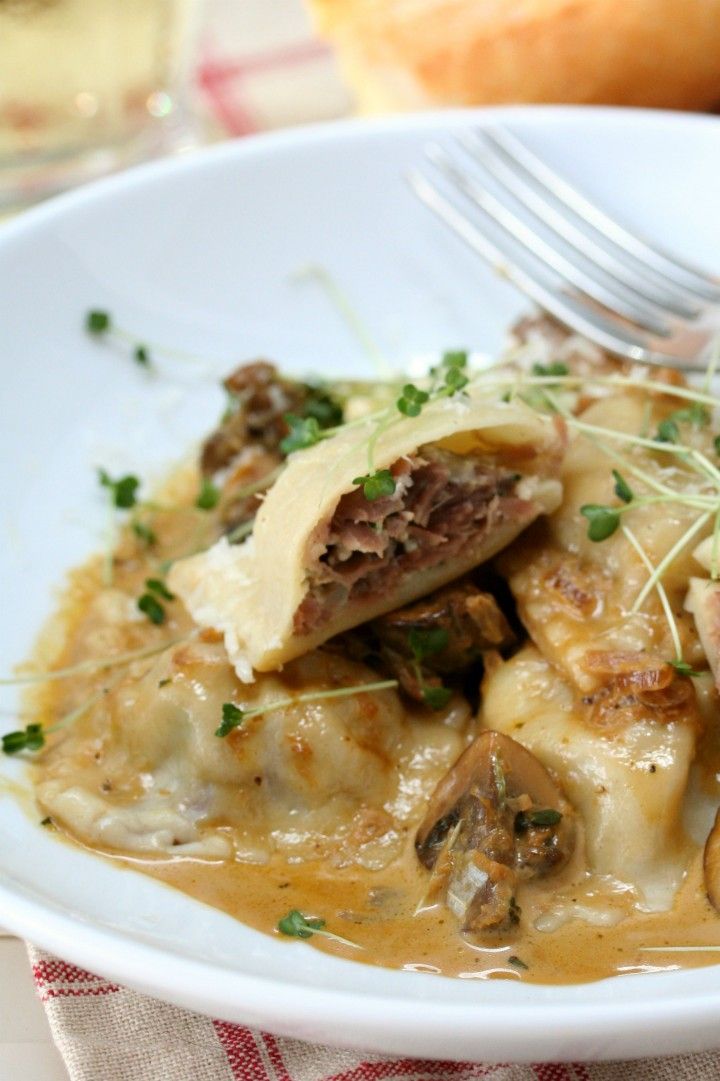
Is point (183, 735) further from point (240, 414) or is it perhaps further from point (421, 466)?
point (240, 414)

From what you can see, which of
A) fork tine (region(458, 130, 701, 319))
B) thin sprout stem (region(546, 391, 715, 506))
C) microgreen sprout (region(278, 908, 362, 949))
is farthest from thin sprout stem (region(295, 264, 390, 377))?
microgreen sprout (region(278, 908, 362, 949))

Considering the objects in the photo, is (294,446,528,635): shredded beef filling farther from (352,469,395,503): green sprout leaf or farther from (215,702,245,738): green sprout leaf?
(215,702,245,738): green sprout leaf

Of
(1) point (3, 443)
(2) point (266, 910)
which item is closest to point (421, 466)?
(2) point (266, 910)

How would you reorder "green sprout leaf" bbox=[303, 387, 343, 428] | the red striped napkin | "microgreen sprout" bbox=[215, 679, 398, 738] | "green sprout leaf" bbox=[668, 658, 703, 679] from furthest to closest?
"green sprout leaf" bbox=[303, 387, 343, 428] → "microgreen sprout" bbox=[215, 679, 398, 738] → "green sprout leaf" bbox=[668, 658, 703, 679] → the red striped napkin

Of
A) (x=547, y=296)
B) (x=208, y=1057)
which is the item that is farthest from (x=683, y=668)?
(x=547, y=296)

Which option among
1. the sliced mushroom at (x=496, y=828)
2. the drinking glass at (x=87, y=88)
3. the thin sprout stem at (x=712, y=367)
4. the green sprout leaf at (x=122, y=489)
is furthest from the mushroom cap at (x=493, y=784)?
the drinking glass at (x=87, y=88)

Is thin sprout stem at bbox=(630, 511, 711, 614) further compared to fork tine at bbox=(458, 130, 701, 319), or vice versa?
fork tine at bbox=(458, 130, 701, 319)

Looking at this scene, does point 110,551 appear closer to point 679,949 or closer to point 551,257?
point 551,257

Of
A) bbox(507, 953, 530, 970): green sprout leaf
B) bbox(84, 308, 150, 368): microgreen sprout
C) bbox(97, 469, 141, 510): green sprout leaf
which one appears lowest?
bbox(507, 953, 530, 970): green sprout leaf
